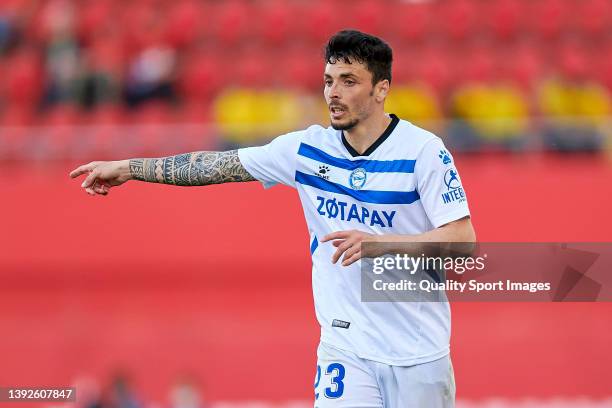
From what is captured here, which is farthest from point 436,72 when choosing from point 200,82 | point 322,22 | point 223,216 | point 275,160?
point 275,160

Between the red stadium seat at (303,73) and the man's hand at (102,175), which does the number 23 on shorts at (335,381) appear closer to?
the man's hand at (102,175)

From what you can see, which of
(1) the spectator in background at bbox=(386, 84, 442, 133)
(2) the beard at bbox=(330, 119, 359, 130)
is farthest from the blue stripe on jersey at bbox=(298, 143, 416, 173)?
(1) the spectator in background at bbox=(386, 84, 442, 133)

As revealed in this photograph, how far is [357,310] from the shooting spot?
5574 millimetres

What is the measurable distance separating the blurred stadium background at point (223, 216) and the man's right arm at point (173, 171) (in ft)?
21.2

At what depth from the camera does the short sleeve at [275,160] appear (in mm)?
5836

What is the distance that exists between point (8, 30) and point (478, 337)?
759 cm

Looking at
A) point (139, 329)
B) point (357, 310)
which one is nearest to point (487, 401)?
point (139, 329)

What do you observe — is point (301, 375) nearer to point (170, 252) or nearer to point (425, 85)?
point (170, 252)

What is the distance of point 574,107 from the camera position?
1457 centimetres

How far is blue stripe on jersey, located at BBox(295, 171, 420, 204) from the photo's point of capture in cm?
546

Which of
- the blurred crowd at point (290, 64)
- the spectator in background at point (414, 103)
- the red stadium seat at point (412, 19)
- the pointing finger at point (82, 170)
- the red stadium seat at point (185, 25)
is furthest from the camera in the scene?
the red stadium seat at point (412, 19)

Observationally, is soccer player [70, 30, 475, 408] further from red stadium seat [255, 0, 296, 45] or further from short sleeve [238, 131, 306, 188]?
red stadium seat [255, 0, 296, 45]

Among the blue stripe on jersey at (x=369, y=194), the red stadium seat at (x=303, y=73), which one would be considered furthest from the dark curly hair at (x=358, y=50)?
the red stadium seat at (x=303, y=73)

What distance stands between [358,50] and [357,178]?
2.00ft
